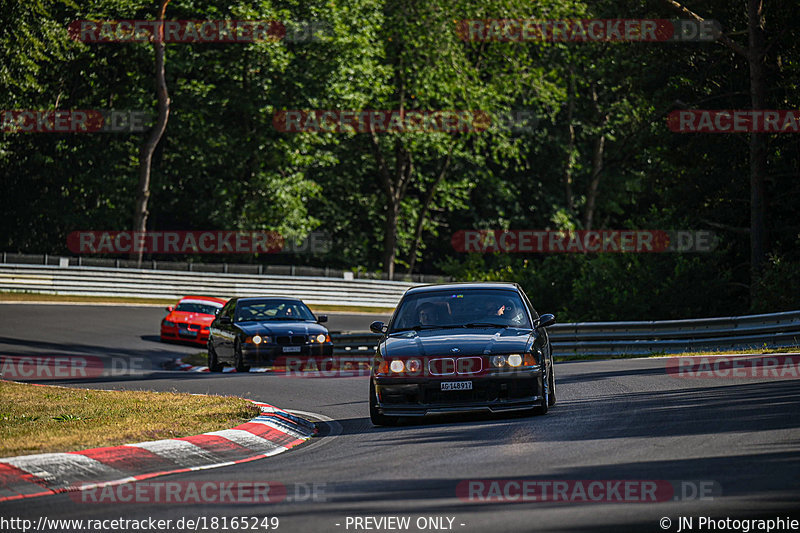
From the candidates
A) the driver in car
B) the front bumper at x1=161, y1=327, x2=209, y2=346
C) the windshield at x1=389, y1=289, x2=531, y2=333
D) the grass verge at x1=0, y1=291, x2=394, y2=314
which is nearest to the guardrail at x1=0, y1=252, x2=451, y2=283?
the grass verge at x1=0, y1=291, x2=394, y2=314

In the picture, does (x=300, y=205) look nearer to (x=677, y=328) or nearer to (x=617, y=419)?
(x=677, y=328)

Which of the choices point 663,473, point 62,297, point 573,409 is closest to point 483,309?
point 573,409

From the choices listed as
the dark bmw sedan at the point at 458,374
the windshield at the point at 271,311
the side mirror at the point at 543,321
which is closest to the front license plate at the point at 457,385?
the dark bmw sedan at the point at 458,374

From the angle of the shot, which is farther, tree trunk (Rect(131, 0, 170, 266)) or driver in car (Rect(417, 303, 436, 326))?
tree trunk (Rect(131, 0, 170, 266))

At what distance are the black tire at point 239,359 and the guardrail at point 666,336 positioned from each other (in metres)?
4.35

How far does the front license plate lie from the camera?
1156 cm

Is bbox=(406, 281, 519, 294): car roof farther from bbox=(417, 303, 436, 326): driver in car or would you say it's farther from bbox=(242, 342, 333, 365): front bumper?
bbox=(242, 342, 333, 365): front bumper

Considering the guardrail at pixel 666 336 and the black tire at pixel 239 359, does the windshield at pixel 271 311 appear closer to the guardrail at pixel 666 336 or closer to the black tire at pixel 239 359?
the black tire at pixel 239 359

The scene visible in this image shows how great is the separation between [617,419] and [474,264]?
1011 inches

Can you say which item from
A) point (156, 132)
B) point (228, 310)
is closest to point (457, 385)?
point (228, 310)

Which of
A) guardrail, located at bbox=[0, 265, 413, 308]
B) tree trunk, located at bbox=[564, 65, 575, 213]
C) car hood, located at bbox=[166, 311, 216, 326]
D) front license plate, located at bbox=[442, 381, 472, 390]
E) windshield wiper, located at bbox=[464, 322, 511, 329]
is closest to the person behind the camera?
front license plate, located at bbox=[442, 381, 472, 390]

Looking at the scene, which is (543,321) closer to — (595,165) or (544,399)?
(544,399)

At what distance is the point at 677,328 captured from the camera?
75.4 feet

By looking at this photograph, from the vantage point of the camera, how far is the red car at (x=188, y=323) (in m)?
31.7
